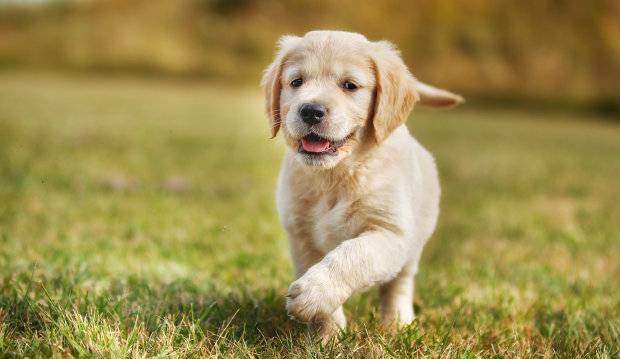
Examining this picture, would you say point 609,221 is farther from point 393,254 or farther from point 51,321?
point 51,321

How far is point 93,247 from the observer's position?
160 inches

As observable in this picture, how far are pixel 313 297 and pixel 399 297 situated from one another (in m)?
0.94

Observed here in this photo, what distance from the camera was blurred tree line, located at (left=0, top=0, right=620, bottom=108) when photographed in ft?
118

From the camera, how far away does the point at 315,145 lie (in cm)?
272

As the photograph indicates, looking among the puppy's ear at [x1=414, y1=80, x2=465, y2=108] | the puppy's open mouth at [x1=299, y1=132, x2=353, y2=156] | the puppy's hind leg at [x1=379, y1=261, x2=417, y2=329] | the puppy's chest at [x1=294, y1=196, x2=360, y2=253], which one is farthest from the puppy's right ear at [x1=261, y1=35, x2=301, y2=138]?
the puppy's hind leg at [x1=379, y1=261, x2=417, y2=329]

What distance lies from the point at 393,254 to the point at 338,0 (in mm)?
39464

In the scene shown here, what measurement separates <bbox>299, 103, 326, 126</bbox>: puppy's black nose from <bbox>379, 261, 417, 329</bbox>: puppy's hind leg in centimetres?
88

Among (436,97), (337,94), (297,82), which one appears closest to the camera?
(337,94)

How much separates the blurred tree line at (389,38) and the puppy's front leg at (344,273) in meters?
32.5

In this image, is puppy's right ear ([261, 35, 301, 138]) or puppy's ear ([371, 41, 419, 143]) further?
puppy's right ear ([261, 35, 301, 138])

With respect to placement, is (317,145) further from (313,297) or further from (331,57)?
(313,297)

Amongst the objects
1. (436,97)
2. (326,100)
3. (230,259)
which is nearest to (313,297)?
(326,100)

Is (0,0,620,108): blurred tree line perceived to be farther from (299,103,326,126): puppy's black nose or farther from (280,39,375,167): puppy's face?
(299,103,326,126): puppy's black nose

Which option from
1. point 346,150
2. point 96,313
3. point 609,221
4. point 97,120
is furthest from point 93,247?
point 97,120
